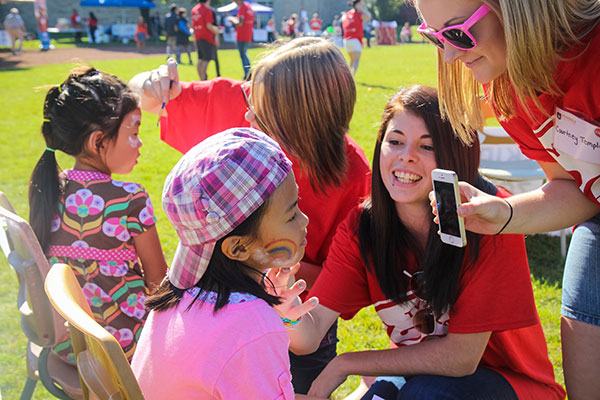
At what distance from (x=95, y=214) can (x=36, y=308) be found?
477mm

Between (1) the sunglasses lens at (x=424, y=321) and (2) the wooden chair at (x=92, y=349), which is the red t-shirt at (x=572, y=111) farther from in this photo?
(2) the wooden chair at (x=92, y=349)

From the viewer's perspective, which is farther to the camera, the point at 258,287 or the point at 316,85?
the point at 316,85

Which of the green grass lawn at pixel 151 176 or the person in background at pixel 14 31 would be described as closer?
the green grass lawn at pixel 151 176

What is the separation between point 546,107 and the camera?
1.62m

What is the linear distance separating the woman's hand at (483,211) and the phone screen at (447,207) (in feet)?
0.09

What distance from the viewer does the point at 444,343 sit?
1816 millimetres

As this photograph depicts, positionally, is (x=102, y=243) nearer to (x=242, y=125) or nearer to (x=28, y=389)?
(x=28, y=389)

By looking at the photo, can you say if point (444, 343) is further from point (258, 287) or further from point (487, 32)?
point (487, 32)

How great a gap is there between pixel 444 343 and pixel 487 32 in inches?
37.9

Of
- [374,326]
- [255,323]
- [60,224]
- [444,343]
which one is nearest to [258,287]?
[255,323]

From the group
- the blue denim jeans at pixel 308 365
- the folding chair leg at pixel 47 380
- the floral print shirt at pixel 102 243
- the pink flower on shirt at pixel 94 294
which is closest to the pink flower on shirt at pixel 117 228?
the floral print shirt at pixel 102 243

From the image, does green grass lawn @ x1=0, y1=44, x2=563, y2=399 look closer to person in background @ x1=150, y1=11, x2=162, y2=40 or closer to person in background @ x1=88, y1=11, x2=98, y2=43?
person in background @ x1=88, y1=11, x2=98, y2=43

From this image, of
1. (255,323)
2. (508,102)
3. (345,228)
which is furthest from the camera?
(345,228)

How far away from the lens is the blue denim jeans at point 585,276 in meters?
1.74
